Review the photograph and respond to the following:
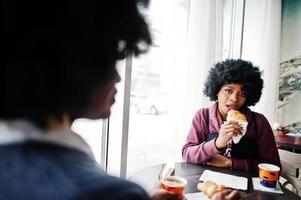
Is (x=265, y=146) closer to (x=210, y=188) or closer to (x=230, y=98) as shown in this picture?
(x=230, y=98)

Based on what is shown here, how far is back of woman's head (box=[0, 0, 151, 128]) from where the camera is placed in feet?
1.13

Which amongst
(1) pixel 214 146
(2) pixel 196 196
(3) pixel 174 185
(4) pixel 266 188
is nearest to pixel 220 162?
(1) pixel 214 146

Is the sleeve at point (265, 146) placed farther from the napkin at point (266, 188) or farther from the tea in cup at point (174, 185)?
the tea in cup at point (174, 185)

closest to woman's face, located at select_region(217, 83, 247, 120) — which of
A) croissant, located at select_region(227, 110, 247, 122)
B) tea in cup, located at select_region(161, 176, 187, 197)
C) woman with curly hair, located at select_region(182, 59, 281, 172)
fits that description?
woman with curly hair, located at select_region(182, 59, 281, 172)

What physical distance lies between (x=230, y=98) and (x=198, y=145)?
364 millimetres

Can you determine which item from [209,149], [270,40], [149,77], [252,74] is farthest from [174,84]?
[270,40]

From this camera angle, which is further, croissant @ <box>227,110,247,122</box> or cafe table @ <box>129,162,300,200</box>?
croissant @ <box>227,110,247,122</box>

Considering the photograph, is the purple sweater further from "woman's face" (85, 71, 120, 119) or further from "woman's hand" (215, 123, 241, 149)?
"woman's face" (85, 71, 120, 119)

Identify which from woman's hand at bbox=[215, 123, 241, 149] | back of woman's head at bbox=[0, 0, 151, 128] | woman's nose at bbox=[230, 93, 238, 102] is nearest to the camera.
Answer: back of woman's head at bbox=[0, 0, 151, 128]

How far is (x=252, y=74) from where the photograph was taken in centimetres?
191

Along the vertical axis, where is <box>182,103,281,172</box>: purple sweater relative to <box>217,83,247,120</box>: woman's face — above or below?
below

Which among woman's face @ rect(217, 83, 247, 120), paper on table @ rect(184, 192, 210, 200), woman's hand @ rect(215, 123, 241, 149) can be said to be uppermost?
woman's face @ rect(217, 83, 247, 120)

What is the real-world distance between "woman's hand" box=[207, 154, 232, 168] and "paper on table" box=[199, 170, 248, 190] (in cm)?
13

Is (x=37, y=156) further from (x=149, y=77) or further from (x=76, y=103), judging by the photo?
(x=149, y=77)
